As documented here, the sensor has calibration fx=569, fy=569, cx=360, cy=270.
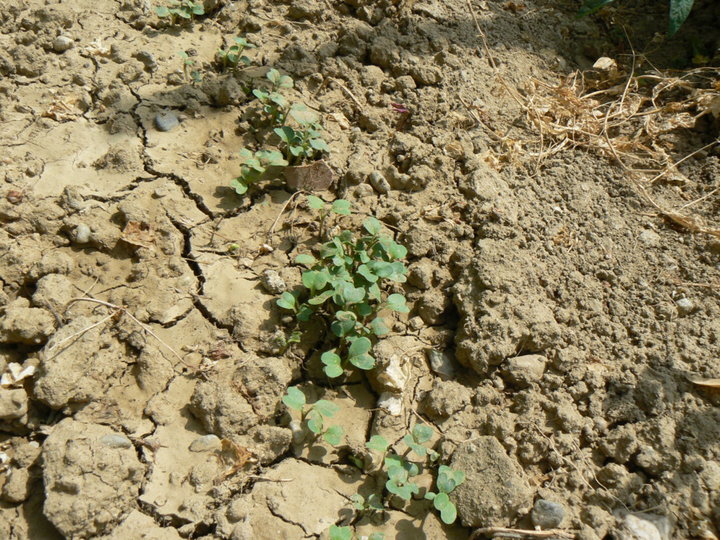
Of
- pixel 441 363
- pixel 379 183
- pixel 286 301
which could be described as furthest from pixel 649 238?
pixel 286 301

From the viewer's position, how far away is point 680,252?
2.51 metres

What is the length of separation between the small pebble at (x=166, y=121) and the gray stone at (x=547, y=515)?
2.32 meters

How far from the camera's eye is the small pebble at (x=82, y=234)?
7.72 ft

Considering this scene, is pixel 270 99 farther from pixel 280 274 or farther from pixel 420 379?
pixel 420 379

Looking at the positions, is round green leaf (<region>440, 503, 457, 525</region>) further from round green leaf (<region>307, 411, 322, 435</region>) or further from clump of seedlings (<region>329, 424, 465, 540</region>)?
round green leaf (<region>307, 411, 322, 435</region>)

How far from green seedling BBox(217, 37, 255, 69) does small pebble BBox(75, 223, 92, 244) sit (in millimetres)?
1191

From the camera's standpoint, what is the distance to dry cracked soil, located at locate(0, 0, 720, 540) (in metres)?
1.95

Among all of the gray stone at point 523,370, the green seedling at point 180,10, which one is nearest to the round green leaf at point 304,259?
the gray stone at point 523,370

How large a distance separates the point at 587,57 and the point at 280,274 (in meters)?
2.34

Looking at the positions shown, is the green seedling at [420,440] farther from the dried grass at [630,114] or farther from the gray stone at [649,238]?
the dried grass at [630,114]

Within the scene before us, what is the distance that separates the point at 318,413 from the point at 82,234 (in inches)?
48.8

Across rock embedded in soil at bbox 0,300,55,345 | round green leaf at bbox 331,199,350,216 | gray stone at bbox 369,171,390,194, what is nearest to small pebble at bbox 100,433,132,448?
rock embedded in soil at bbox 0,300,55,345

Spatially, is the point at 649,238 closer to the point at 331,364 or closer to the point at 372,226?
the point at 372,226

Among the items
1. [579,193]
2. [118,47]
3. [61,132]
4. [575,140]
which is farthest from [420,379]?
[118,47]
